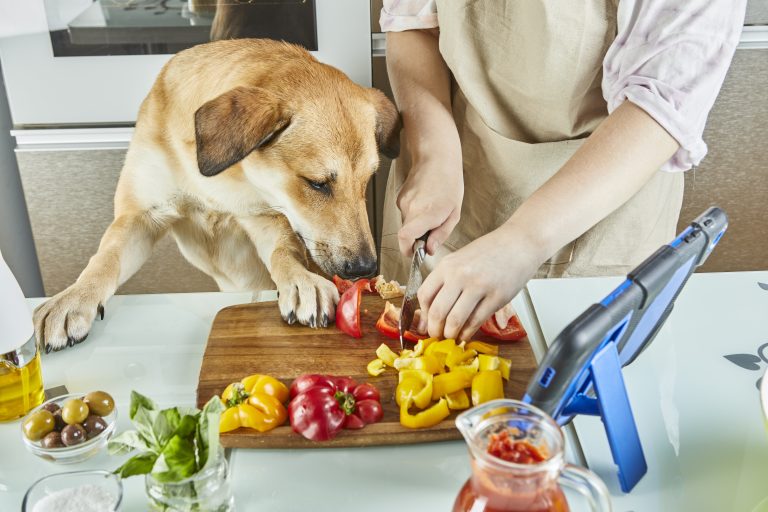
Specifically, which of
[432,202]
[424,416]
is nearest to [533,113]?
[432,202]

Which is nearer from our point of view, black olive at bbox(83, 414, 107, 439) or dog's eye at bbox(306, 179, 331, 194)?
black olive at bbox(83, 414, 107, 439)

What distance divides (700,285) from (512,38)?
49cm

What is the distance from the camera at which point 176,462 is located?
1.84ft

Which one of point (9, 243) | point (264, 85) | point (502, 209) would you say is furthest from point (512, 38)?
point (9, 243)

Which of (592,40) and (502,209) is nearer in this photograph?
(592,40)

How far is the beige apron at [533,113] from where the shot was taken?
1081 mm

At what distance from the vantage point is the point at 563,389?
0.56 metres

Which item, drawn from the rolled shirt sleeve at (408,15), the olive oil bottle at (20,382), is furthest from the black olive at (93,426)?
the rolled shirt sleeve at (408,15)

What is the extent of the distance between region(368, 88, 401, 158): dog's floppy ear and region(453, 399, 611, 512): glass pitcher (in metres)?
0.79

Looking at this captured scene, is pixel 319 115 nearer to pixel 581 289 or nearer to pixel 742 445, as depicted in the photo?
pixel 581 289

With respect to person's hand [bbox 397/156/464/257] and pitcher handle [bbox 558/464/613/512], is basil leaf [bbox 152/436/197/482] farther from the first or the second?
person's hand [bbox 397/156/464/257]

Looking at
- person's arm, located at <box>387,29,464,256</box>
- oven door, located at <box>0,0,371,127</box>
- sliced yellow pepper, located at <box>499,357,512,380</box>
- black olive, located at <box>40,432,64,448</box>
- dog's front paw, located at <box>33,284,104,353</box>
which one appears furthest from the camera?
oven door, located at <box>0,0,371,127</box>

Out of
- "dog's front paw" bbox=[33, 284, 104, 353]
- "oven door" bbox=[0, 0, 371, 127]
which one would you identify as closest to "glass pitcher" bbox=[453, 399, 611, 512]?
"dog's front paw" bbox=[33, 284, 104, 353]

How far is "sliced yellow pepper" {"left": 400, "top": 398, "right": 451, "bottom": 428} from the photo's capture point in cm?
72
